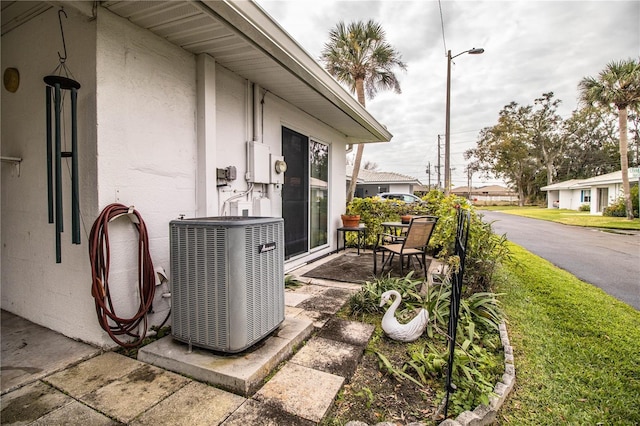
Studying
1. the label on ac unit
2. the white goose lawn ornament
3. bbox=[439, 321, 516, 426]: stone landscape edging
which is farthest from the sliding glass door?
bbox=[439, 321, 516, 426]: stone landscape edging

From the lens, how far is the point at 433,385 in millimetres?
1902

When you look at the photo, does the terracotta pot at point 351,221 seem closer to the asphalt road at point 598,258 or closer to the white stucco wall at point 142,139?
the asphalt road at point 598,258

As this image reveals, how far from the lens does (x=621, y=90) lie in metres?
15.7

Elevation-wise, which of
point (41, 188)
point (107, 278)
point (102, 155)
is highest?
point (102, 155)

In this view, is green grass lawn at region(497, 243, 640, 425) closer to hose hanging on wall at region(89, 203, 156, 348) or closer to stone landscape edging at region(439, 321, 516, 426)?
stone landscape edging at region(439, 321, 516, 426)

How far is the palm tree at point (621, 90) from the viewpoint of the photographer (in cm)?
1524

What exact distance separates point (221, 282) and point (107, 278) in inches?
34.3

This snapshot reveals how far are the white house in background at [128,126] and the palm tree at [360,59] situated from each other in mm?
8846

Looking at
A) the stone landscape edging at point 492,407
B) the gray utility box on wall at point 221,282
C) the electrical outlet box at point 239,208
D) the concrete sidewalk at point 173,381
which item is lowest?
the stone landscape edging at point 492,407

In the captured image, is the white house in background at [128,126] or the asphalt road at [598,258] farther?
the asphalt road at [598,258]

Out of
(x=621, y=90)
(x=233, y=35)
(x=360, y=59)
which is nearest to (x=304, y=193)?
(x=233, y=35)

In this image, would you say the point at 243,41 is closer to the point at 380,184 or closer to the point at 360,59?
the point at 360,59

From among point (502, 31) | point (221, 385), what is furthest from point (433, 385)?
point (502, 31)

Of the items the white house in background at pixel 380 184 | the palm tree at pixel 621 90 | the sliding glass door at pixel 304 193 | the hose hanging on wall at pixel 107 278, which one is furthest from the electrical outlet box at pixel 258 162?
the palm tree at pixel 621 90
